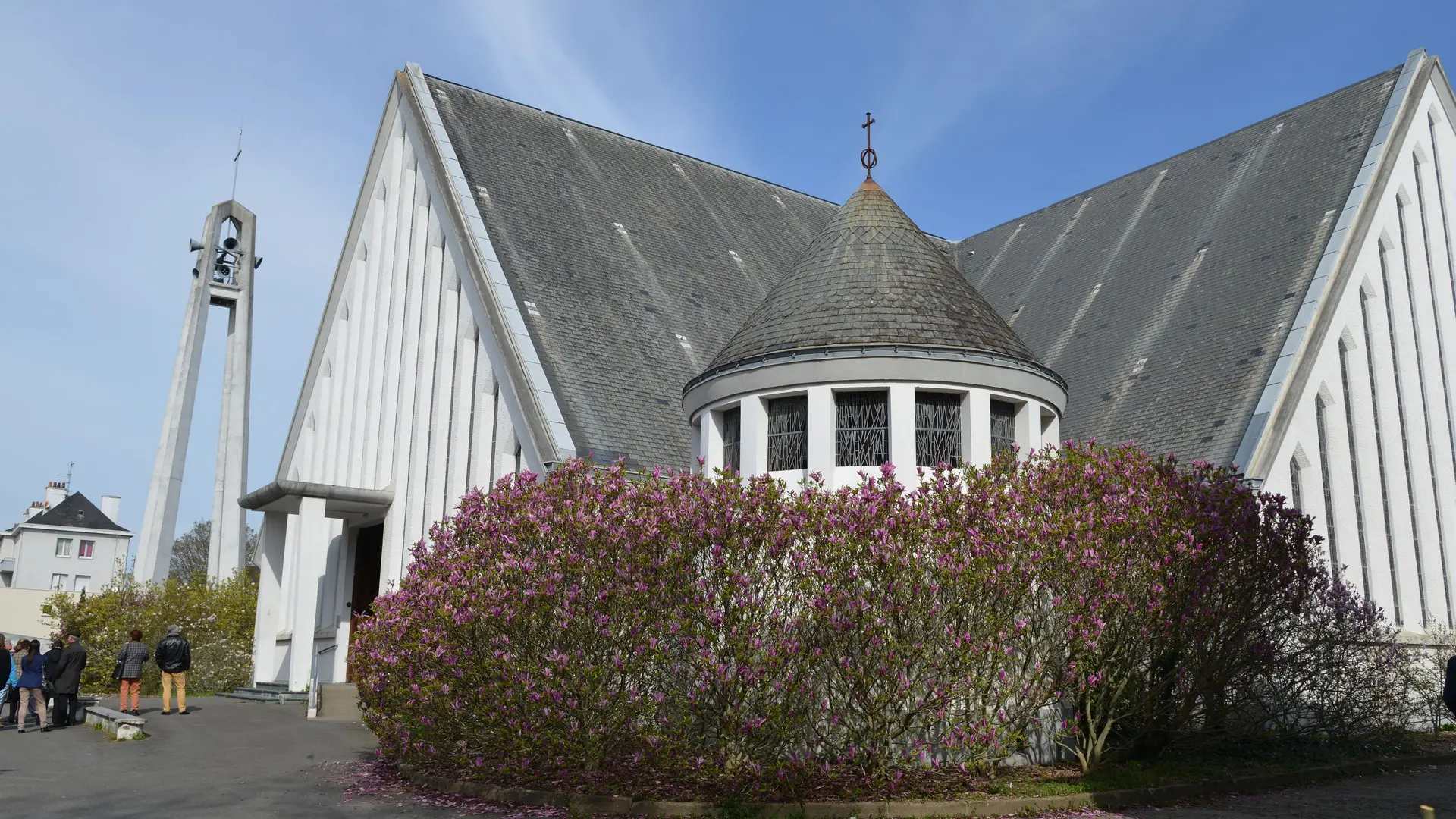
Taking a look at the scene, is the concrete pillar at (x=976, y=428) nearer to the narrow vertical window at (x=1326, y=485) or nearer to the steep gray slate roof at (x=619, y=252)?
the steep gray slate roof at (x=619, y=252)

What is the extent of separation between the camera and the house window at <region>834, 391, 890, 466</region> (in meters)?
13.6

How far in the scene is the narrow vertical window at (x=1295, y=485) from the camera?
17781 mm

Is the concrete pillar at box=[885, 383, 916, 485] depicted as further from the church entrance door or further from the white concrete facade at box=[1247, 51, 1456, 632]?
the church entrance door

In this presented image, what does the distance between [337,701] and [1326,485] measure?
17.4 meters

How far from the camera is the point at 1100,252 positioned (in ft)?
88.4

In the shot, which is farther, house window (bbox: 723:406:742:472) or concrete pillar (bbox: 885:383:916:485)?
house window (bbox: 723:406:742:472)

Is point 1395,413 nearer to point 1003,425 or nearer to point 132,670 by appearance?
point 1003,425

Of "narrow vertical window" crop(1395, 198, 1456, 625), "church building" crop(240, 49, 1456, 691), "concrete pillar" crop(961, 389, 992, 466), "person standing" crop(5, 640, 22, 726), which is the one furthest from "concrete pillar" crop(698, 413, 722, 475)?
"narrow vertical window" crop(1395, 198, 1456, 625)

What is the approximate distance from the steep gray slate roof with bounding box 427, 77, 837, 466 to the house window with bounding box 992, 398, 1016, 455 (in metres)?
5.93

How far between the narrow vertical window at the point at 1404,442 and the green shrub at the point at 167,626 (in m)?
23.8

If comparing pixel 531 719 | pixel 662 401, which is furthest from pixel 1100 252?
pixel 531 719

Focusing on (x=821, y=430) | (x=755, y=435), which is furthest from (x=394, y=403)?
(x=821, y=430)

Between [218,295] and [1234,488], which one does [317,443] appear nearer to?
[218,295]

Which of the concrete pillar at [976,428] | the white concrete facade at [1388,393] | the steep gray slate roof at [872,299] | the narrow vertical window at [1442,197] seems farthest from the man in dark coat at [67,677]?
the narrow vertical window at [1442,197]
